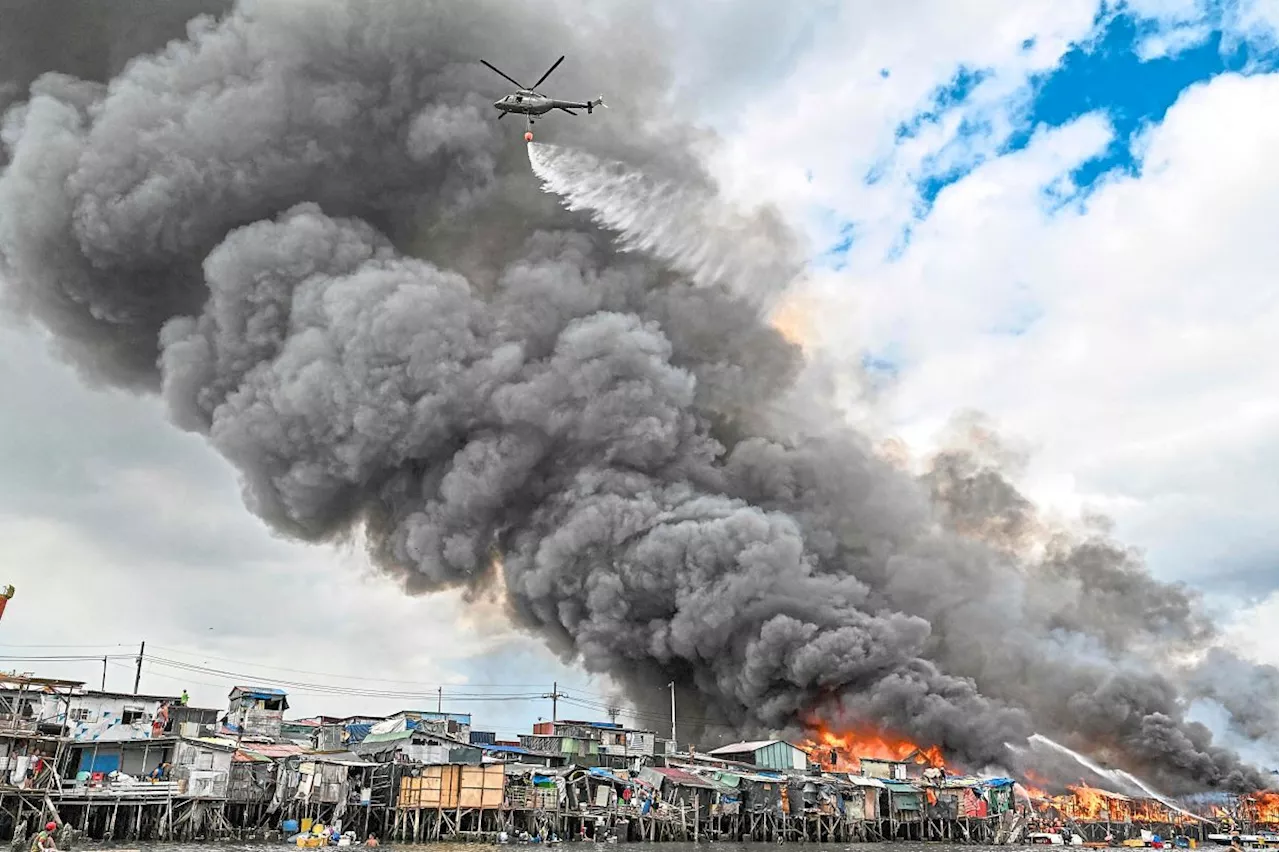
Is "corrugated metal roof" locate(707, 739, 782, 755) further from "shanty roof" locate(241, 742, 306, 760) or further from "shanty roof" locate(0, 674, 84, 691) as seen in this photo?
"shanty roof" locate(0, 674, 84, 691)

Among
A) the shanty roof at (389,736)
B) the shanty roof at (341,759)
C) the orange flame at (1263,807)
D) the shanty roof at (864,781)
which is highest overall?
the shanty roof at (389,736)

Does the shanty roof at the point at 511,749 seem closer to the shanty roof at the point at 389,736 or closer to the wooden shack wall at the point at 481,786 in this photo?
the shanty roof at the point at 389,736

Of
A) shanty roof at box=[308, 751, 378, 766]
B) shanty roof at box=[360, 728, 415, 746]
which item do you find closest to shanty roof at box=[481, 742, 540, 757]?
shanty roof at box=[360, 728, 415, 746]

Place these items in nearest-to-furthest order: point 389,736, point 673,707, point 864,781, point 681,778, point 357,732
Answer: point 389,736 < point 681,778 < point 357,732 < point 864,781 < point 673,707

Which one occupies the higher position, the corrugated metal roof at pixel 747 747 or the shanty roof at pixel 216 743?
the corrugated metal roof at pixel 747 747

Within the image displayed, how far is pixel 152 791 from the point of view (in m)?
38.9

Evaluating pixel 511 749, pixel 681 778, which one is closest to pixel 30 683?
pixel 511 749

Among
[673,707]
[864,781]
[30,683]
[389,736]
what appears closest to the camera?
[30,683]

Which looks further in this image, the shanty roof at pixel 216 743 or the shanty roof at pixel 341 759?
the shanty roof at pixel 341 759

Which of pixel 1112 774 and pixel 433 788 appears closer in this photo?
pixel 433 788

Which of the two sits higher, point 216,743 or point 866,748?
point 866,748

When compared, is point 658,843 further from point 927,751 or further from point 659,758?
point 927,751

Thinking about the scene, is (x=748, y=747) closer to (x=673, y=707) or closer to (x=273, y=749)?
(x=673, y=707)

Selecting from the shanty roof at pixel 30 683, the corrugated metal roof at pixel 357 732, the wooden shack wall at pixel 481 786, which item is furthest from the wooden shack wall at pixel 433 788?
the shanty roof at pixel 30 683
